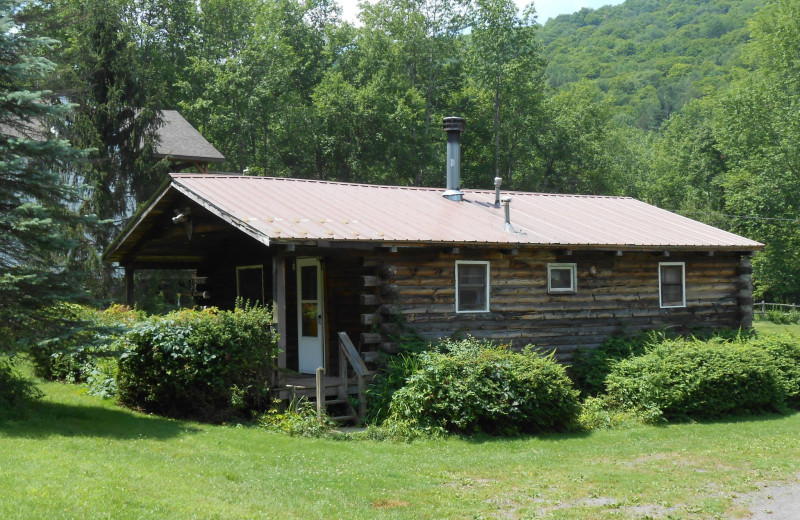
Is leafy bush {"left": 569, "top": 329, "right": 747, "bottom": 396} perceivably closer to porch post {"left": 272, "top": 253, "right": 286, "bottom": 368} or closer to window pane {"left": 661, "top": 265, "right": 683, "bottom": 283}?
window pane {"left": 661, "top": 265, "right": 683, "bottom": 283}

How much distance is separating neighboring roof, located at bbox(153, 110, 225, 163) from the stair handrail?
15.7 m

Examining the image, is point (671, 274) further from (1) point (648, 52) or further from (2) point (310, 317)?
(1) point (648, 52)

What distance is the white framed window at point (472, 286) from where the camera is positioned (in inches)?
599

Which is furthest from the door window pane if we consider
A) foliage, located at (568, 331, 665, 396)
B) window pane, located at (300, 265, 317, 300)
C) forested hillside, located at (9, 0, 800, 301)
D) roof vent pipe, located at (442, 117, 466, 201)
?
forested hillside, located at (9, 0, 800, 301)

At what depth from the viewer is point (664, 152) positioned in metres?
60.2

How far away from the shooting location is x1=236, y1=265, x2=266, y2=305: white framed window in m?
16.9

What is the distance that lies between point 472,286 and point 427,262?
120 cm

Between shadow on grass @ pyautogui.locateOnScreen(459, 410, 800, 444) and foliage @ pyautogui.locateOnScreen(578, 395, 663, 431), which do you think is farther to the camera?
foliage @ pyautogui.locateOnScreen(578, 395, 663, 431)

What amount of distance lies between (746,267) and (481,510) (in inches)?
527

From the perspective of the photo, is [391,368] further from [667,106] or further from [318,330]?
[667,106]

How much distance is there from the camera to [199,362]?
12039 mm

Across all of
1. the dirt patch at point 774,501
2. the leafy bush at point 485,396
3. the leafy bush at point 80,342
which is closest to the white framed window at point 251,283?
the leafy bush at point 80,342

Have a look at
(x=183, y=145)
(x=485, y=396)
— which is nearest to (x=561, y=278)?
(x=485, y=396)

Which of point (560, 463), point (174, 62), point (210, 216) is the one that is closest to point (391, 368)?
point (560, 463)
